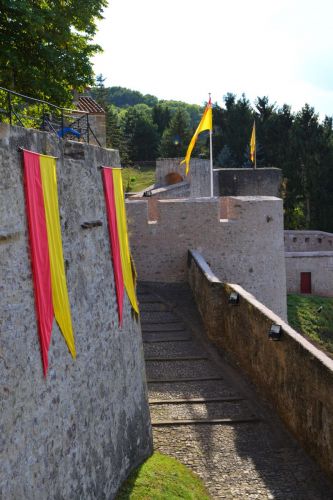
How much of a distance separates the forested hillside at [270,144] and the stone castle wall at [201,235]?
1528cm

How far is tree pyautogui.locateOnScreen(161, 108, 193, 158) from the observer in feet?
150

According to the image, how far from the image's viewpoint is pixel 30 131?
6203mm

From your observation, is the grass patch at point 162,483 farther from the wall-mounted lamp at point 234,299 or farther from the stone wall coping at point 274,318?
the wall-mounted lamp at point 234,299

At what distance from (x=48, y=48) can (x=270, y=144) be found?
1072 inches

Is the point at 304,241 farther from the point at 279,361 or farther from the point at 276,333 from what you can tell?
the point at 276,333

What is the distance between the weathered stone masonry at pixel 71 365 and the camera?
542 cm

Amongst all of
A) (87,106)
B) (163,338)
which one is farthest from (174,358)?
(87,106)

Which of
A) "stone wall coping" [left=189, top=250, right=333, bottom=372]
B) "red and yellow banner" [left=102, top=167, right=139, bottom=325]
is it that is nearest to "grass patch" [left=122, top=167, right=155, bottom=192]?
"stone wall coping" [left=189, top=250, right=333, bottom=372]

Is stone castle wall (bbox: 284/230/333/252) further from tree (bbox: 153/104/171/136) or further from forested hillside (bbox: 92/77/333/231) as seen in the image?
tree (bbox: 153/104/171/136)

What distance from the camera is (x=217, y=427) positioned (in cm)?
1005

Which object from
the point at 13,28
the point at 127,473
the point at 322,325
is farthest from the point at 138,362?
the point at 322,325

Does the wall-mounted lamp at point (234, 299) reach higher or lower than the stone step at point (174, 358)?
higher

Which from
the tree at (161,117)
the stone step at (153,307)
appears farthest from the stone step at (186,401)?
the tree at (161,117)

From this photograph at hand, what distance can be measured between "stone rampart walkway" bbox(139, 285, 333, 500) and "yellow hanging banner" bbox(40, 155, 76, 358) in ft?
10.8
